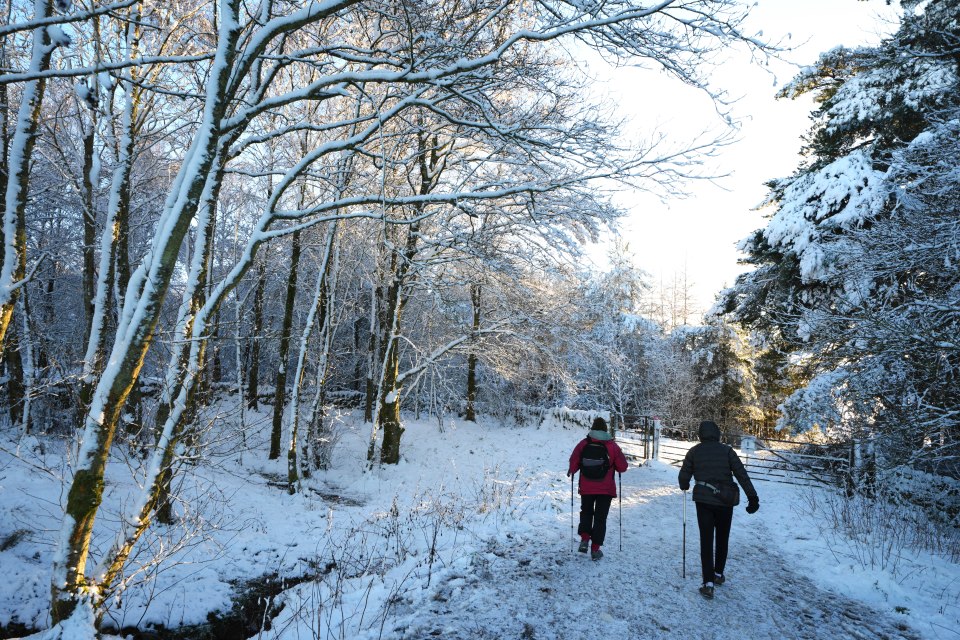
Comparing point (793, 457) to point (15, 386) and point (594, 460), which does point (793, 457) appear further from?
point (15, 386)

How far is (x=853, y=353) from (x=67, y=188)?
67.3ft

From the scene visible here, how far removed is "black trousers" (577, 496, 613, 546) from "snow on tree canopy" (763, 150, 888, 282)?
7896 millimetres

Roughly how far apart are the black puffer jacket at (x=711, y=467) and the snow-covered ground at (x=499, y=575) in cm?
102

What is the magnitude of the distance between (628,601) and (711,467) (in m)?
1.76

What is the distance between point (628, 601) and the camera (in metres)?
4.46

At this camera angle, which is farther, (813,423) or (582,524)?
(813,423)

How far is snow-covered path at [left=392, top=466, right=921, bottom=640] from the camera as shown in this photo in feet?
12.8

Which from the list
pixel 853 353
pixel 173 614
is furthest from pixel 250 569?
pixel 853 353

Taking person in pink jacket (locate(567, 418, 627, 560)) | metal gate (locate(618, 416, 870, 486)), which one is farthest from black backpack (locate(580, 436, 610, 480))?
metal gate (locate(618, 416, 870, 486))

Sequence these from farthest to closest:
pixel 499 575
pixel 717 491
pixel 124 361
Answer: pixel 717 491 → pixel 499 575 → pixel 124 361

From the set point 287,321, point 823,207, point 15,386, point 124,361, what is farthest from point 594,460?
point 15,386

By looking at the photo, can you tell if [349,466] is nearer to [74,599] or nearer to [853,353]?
[74,599]

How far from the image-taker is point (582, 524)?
19.1 feet

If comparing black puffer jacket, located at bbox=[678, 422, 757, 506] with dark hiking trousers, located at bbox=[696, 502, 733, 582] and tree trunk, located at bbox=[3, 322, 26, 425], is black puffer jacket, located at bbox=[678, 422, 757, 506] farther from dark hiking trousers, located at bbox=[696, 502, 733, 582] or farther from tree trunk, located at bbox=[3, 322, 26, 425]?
Answer: tree trunk, located at bbox=[3, 322, 26, 425]
